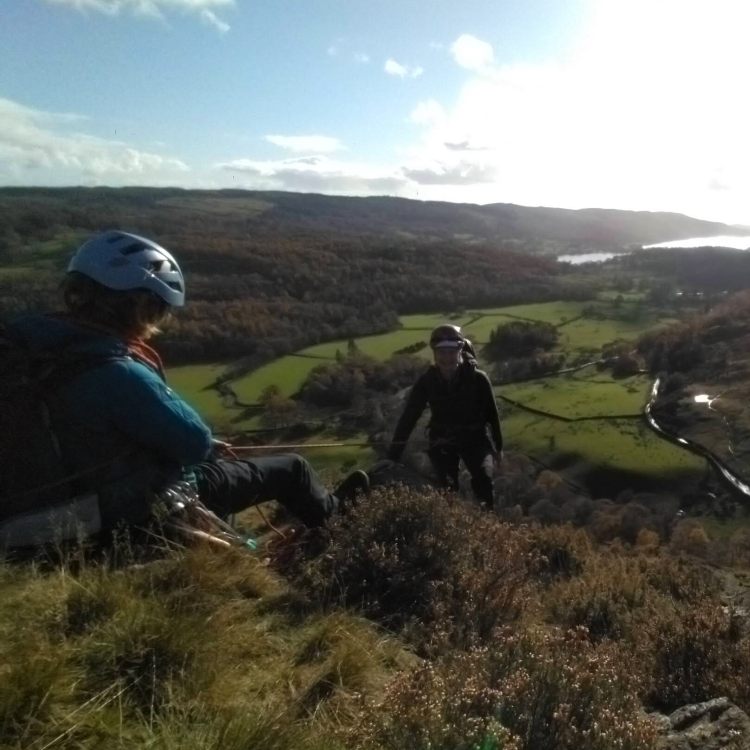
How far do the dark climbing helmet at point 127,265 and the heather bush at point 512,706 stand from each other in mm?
2533

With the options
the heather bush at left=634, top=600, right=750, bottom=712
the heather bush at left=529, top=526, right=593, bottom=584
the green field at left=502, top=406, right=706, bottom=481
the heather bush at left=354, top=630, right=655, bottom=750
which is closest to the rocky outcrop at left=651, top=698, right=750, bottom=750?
the heather bush at left=354, top=630, right=655, bottom=750

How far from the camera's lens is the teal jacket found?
3570 millimetres

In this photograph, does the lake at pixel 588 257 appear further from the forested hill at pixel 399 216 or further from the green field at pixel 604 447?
the green field at pixel 604 447

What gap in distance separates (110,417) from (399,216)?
586 ft

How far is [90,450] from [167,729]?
72.1 inches

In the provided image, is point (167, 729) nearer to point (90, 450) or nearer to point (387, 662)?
point (387, 662)

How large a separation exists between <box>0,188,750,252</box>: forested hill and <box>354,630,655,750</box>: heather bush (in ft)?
388

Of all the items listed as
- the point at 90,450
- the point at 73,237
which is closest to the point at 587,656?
the point at 90,450

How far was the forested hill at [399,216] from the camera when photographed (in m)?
129

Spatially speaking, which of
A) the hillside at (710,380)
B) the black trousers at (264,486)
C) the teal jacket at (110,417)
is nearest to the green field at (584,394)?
the hillside at (710,380)

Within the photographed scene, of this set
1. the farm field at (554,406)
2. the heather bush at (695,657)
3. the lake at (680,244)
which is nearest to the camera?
the heather bush at (695,657)

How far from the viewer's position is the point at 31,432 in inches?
140

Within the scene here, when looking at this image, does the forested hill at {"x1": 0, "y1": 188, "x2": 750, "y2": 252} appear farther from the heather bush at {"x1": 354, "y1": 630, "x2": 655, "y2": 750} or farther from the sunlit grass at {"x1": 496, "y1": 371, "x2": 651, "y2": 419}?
the heather bush at {"x1": 354, "y1": 630, "x2": 655, "y2": 750}

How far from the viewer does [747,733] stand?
2973 millimetres
